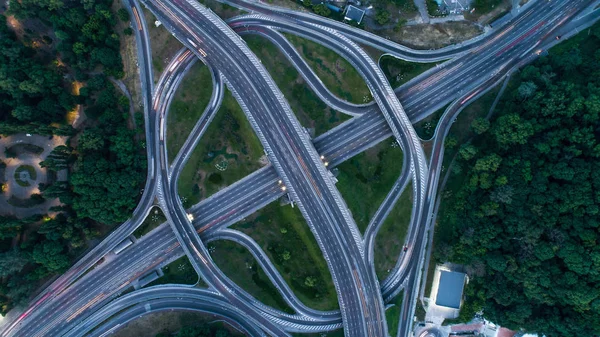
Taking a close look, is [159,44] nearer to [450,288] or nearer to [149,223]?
[149,223]

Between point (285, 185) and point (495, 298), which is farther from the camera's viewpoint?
point (285, 185)

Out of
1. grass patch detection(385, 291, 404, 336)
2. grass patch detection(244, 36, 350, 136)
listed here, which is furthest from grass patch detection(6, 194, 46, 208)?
grass patch detection(385, 291, 404, 336)

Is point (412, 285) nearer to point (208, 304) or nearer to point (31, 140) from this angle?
point (208, 304)

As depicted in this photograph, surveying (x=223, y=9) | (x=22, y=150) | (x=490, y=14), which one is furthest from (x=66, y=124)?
(x=490, y=14)

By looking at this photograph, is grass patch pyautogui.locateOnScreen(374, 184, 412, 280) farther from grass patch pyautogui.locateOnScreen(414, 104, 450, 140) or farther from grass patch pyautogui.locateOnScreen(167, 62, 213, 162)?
grass patch pyautogui.locateOnScreen(167, 62, 213, 162)

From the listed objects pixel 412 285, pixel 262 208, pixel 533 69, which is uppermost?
pixel 533 69

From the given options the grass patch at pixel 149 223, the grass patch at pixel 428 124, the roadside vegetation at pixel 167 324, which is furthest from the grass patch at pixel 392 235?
the grass patch at pixel 149 223

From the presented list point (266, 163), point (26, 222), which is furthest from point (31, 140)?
point (266, 163)

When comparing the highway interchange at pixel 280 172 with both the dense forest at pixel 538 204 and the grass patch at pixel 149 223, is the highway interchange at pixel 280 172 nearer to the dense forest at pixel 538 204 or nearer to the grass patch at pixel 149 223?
the grass patch at pixel 149 223
